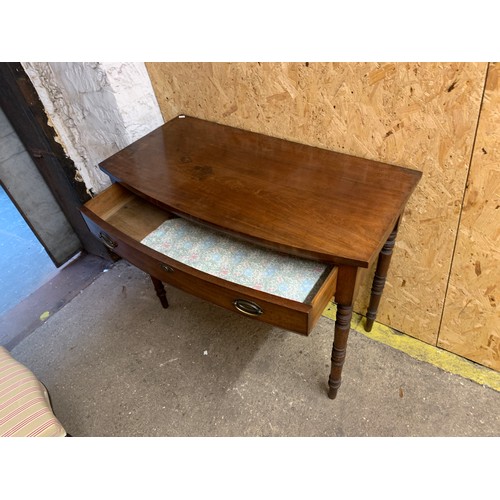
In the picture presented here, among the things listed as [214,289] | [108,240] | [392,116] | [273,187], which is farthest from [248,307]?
[392,116]

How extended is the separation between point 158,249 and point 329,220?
0.48 m

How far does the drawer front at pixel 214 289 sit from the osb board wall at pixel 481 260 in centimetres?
56

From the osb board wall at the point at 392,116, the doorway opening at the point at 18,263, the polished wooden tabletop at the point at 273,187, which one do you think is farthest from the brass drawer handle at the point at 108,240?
the doorway opening at the point at 18,263

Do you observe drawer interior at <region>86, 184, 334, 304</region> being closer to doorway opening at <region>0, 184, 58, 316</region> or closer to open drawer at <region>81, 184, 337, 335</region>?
open drawer at <region>81, 184, 337, 335</region>

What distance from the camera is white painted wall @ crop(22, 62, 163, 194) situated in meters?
1.34

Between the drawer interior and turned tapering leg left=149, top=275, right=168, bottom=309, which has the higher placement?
the drawer interior

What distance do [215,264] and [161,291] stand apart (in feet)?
2.15

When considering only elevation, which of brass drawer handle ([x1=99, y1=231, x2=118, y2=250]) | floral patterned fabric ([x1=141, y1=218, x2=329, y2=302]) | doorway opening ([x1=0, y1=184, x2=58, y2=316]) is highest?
brass drawer handle ([x1=99, y1=231, x2=118, y2=250])

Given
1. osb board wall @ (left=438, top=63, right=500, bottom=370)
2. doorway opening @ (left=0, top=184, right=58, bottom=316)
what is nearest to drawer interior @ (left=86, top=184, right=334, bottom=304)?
osb board wall @ (left=438, top=63, right=500, bottom=370)

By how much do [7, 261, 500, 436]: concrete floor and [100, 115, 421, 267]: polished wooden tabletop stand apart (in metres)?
0.68

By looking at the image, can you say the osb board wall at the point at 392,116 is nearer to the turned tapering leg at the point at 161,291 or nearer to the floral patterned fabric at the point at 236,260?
the floral patterned fabric at the point at 236,260

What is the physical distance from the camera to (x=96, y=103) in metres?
1.42

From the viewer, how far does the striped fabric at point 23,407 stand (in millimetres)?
935

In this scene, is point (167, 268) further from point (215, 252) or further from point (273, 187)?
point (273, 187)
